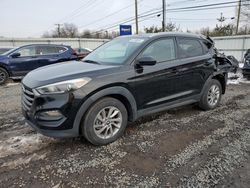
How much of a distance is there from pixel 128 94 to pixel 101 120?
0.60m

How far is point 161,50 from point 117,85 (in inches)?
49.1

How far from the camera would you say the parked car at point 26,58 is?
9.39 meters

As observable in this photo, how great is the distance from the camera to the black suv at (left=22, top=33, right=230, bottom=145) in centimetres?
316

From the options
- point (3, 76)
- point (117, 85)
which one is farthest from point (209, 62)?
point (3, 76)

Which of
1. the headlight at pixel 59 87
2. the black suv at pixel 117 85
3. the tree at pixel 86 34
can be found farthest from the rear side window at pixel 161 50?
the tree at pixel 86 34

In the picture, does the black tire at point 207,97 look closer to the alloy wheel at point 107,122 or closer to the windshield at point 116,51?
the windshield at point 116,51

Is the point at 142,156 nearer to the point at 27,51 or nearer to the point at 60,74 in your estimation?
the point at 60,74

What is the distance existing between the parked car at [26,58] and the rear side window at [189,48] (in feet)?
23.1

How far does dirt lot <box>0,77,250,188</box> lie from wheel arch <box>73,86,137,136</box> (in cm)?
43

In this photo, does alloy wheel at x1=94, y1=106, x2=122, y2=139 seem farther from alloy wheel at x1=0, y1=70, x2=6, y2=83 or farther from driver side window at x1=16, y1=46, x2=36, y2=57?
driver side window at x1=16, y1=46, x2=36, y2=57

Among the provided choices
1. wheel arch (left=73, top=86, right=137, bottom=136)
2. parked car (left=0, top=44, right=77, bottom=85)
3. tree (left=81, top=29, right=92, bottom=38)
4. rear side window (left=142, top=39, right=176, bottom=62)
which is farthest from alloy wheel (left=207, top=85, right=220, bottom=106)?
tree (left=81, top=29, right=92, bottom=38)

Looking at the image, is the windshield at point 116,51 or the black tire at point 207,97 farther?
the black tire at point 207,97

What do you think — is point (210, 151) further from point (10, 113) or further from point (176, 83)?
point (10, 113)

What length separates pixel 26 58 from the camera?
973 cm
